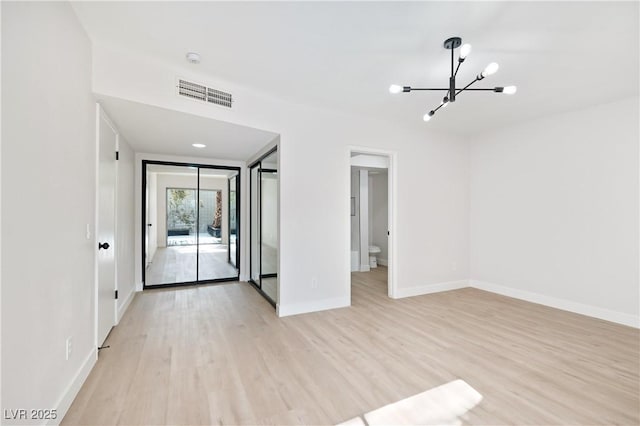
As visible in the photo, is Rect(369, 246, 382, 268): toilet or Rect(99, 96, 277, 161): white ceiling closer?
Rect(99, 96, 277, 161): white ceiling

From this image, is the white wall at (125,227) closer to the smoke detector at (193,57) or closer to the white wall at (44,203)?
the white wall at (44,203)

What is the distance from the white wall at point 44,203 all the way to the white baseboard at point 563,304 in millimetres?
5355

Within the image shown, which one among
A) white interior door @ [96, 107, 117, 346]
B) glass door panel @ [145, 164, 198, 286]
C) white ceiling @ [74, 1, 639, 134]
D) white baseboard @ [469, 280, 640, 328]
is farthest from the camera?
glass door panel @ [145, 164, 198, 286]

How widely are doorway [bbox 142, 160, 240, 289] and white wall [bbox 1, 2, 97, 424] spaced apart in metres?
2.79

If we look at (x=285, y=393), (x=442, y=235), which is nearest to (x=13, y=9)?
(x=285, y=393)

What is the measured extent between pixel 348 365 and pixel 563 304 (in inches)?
135

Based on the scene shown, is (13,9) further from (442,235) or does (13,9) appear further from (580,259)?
(580,259)

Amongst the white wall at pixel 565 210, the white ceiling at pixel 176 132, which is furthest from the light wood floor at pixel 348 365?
the white ceiling at pixel 176 132

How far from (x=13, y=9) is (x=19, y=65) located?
0.24 metres

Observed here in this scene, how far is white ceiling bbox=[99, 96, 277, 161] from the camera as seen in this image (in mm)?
2699

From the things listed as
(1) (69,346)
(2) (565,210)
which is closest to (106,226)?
(1) (69,346)

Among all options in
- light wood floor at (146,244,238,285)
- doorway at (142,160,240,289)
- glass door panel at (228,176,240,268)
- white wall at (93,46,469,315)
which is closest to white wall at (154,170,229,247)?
doorway at (142,160,240,289)

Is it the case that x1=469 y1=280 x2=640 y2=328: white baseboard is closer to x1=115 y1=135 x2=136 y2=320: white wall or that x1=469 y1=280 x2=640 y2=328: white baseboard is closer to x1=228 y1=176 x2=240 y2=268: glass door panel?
x1=228 y1=176 x2=240 y2=268: glass door panel

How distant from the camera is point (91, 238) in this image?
230cm
